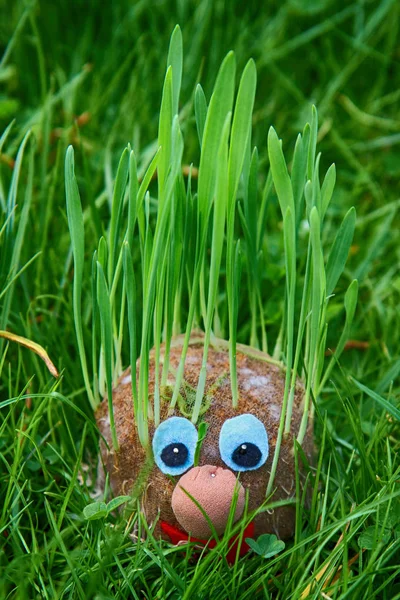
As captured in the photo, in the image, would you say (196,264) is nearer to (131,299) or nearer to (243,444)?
(131,299)

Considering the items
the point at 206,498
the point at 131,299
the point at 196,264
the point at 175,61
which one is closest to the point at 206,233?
the point at 196,264

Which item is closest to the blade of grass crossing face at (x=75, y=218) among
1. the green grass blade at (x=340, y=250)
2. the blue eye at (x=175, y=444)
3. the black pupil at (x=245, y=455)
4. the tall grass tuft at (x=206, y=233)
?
the tall grass tuft at (x=206, y=233)

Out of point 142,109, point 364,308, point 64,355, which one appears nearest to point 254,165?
point 64,355

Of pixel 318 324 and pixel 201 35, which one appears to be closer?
pixel 318 324

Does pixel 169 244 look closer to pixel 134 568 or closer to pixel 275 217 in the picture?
pixel 134 568

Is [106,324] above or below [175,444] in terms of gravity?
above

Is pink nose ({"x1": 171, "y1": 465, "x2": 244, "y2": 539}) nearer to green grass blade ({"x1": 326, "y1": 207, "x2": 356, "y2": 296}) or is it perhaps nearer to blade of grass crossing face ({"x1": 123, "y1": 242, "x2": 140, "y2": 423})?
blade of grass crossing face ({"x1": 123, "y1": 242, "x2": 140, "y2": 423})

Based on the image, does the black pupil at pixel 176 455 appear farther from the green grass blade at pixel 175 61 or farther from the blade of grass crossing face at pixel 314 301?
the green grass blade at pixel 175 61
